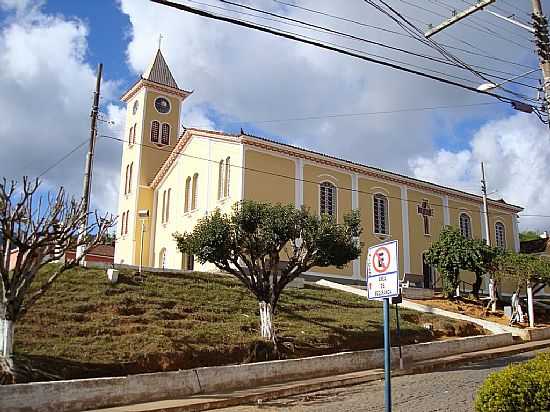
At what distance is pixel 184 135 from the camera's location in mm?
34938

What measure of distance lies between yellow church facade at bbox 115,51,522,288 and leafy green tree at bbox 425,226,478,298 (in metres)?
4.90

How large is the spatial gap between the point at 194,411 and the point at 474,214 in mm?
34133

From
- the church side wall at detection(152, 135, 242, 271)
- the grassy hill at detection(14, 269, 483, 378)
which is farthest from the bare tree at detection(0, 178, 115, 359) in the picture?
the church side wall at detection(152, 135, 242, 271)

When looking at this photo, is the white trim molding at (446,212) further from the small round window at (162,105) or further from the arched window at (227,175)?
the small round window at (162,105)

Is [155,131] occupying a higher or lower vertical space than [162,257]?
higher

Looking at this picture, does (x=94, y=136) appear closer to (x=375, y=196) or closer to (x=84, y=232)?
(x=84, y=232)

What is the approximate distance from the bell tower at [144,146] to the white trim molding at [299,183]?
38.8ft

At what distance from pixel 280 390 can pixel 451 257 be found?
59.9 feet

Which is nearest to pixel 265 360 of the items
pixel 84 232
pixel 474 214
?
pixel 84 232

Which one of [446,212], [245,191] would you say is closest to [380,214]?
[446,212]

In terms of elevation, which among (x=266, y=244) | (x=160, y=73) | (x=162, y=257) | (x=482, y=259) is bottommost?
(x=266, y=244)

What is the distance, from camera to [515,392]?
6680 mm

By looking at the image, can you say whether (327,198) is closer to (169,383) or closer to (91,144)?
(91,144)

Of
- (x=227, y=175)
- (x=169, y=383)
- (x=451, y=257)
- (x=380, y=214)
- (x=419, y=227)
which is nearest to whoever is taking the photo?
(x=169, y=383)
